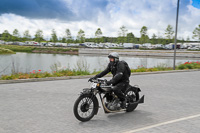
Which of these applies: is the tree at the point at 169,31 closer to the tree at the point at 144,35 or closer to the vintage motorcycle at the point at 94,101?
the tree at the point at 144,35

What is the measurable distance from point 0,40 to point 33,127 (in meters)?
117

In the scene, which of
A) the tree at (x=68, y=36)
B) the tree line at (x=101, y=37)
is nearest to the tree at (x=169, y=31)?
the tree line at (x=101, y=37)

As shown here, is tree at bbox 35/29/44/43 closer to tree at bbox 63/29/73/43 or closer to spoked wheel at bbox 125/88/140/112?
tree at bbox 63/29/73/43

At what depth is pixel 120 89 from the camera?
5.78 m

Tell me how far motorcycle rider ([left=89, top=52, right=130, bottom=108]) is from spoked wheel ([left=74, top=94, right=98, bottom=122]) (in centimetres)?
56

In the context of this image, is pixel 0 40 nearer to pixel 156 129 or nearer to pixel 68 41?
pixel 68 41

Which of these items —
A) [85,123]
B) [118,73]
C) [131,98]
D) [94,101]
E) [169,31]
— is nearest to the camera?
[85,123]

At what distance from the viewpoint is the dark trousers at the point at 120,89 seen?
5.69 meters

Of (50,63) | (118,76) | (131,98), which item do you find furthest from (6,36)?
(118,76)

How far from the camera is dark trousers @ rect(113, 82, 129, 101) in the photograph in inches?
224

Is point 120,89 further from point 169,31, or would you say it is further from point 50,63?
point 169,31

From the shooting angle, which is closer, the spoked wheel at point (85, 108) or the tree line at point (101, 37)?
the spoked wheel at point (85, 108)

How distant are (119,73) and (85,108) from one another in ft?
3.72

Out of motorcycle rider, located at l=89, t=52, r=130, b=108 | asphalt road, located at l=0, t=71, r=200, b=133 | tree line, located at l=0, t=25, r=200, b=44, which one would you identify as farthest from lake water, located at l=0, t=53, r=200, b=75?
tree line, located at l=0, t=25, r=200, b=44
